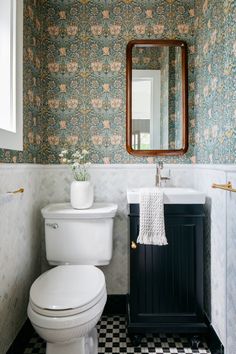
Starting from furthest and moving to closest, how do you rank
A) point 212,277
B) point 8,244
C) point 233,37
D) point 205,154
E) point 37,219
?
point 37,219, point 205,154, point 212,277, point 8,244, point 233,37

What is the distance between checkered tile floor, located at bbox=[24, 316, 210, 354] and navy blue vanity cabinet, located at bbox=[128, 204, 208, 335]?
0.36ft

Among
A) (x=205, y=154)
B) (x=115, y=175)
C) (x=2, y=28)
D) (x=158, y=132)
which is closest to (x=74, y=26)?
(x=2, y=28)

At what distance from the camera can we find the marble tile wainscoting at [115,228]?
1.48 metres

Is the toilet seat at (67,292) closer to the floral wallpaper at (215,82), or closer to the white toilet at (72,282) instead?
the white toilet at (72,282)

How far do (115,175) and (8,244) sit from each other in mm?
912

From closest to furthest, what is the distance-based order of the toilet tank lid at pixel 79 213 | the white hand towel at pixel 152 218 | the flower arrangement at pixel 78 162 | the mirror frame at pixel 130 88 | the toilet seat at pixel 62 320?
the toilet seat at pixel 62 320
the white hand towel at pixel 152 218
the toilet tank lid at pixel 79 213
the flower arrangement at pixel 78 162
the mirror frame at pixel 130 88

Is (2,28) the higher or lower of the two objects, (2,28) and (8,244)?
the higher

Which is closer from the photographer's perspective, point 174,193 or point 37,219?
point 174,193

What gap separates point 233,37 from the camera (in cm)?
143

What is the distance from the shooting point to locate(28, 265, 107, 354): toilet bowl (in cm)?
126

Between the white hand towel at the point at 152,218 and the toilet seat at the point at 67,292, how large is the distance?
0.36m

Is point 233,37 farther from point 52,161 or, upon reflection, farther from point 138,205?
point 52,161

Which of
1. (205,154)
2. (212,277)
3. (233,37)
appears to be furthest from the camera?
(205,154)

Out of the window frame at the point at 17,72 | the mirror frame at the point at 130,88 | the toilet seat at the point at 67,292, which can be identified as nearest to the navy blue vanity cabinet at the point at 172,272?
the toilet seat at the point at 67,292
